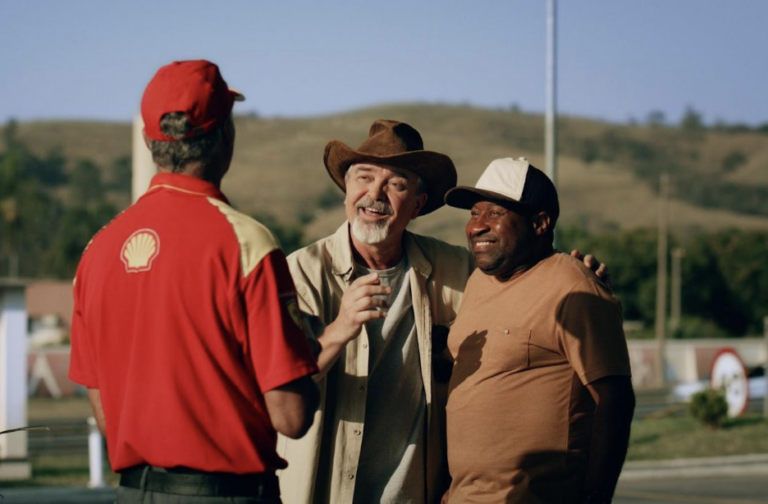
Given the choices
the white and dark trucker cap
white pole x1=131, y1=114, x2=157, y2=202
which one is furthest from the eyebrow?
white pole x1=131, y1=114, x2=157, y2=202

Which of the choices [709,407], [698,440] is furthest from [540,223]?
[698,440]

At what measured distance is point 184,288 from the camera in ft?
10.4

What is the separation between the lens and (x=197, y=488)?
319 centimetres

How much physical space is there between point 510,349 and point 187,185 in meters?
1.71

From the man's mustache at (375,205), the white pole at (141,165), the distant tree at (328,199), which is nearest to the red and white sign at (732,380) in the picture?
the white pole at (141,165)

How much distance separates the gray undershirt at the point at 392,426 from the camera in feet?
16.4

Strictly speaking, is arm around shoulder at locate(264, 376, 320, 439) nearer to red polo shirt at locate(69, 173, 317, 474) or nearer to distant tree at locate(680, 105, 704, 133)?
red polo shirt at locate(69, 173, 317, 474)

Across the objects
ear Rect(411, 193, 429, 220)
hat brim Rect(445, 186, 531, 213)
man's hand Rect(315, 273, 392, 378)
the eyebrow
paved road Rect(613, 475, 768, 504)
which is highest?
the eyebrow

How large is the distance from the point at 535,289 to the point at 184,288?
181 centimetres

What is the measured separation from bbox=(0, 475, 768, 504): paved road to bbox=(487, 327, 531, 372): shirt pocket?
8651 mm

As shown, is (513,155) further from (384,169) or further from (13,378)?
(384,169)

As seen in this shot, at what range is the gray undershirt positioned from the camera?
16.4 feet

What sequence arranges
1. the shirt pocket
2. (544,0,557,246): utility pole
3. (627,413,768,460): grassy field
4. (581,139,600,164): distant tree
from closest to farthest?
1. the shirt pocket
2. (544,0,557,246): utility pole
3. (627,413,768,460): grassy field
4. (581,139,600,164): distant tree

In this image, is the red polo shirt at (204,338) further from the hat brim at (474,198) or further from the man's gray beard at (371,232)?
the man's gray beard at (371,232)
